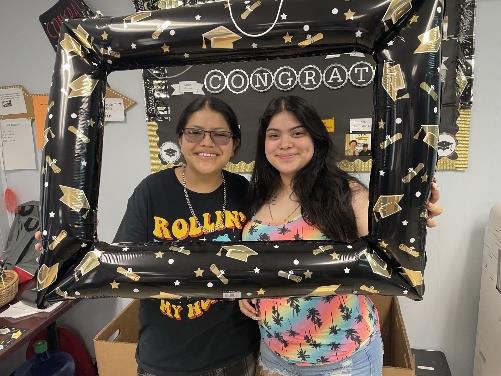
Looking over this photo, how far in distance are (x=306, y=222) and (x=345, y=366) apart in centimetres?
41

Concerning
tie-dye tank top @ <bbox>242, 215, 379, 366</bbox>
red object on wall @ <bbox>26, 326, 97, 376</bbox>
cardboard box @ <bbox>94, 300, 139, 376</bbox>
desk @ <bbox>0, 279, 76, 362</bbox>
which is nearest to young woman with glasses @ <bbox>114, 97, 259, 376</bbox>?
tie-dye tank top @ <bbox>242, 215, 379, 366</bbox>

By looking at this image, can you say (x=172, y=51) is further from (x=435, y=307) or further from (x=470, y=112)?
(x=435, y=307)

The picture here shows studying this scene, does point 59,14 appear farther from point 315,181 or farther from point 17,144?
point 315,181

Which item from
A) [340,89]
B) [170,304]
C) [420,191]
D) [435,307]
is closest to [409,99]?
[420,191]

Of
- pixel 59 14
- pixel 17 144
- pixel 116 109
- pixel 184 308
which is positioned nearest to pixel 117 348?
pixel 184 308

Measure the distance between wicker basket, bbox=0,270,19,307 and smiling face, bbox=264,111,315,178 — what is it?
1.38 m

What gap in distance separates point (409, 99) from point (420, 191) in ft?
0.58

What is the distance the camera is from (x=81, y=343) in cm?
191

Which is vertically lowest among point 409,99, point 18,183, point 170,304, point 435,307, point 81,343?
point 81,343

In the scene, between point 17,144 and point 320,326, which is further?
point 17,144

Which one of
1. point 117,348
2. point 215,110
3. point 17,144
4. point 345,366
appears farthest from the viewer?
point 117,348

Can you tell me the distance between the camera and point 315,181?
3.22ft

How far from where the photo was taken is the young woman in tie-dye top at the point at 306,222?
93 cm

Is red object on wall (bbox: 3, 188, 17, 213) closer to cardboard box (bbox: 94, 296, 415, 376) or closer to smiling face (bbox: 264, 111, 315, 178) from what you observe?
cardboard box (bbox: 94, 296, 415, 376)
